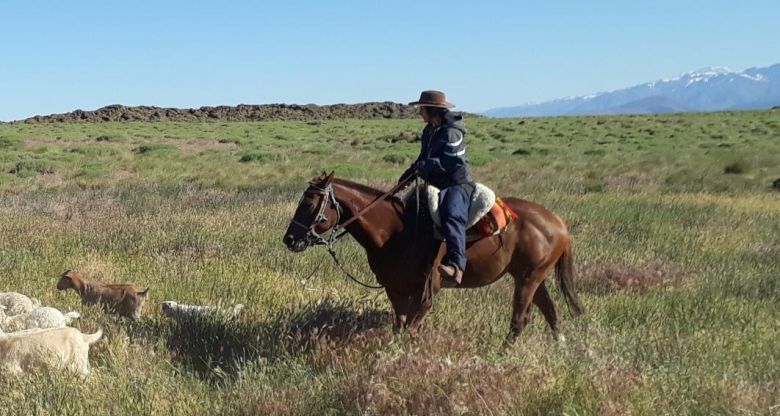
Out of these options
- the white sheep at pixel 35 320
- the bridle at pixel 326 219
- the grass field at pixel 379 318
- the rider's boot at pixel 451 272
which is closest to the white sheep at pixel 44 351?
the grass field at pixel 379 318

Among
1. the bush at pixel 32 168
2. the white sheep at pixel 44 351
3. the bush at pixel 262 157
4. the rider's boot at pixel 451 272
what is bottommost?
the bush at pixel 262 157

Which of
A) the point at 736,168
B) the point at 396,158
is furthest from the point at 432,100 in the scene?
the point at 396,158

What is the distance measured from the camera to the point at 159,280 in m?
8.44

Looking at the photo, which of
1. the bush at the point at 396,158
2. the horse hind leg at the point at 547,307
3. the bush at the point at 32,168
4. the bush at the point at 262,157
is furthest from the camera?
the bush at the point at 262,157

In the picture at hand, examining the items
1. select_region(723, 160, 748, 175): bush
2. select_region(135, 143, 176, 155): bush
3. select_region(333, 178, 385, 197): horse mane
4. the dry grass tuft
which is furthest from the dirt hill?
select_region(333, 178, 385, 197): horse mane

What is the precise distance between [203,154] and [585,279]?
2662cm

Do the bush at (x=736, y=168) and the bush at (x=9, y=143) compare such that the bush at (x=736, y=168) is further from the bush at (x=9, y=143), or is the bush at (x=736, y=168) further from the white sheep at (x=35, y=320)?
the bush at (x=9, y=143)

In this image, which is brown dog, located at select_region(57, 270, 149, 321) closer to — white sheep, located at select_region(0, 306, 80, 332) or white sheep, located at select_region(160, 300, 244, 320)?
white sheep, located at select_region(160, 300, 244, 320)

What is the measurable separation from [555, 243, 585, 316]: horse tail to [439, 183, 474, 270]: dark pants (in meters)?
1.27

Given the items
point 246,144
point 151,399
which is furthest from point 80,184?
point 246,144

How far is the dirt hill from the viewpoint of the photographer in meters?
85.7

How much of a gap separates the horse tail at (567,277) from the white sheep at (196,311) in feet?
9.66

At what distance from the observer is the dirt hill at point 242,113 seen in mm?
85688

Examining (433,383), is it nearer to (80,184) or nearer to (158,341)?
(158,341)
